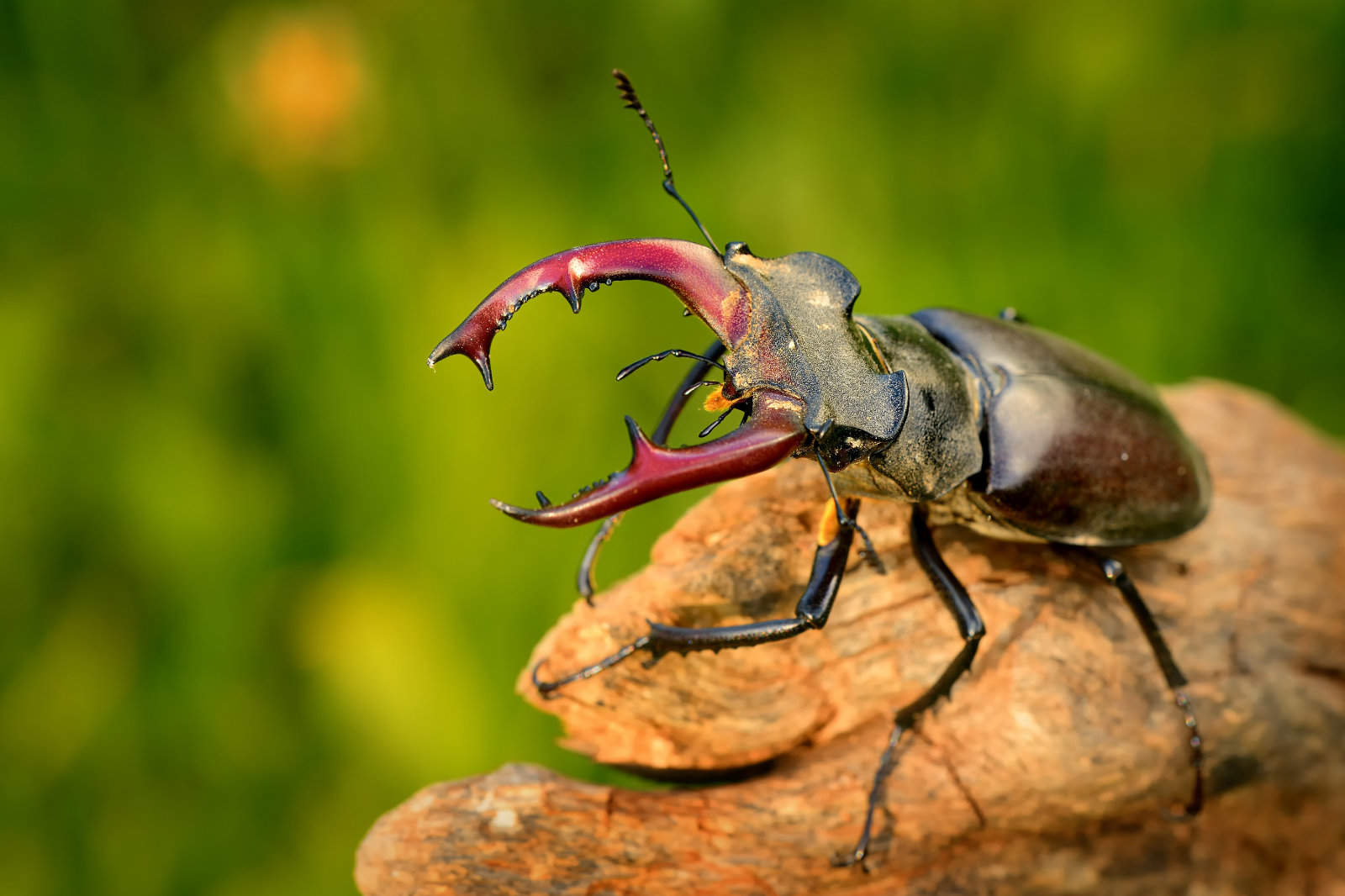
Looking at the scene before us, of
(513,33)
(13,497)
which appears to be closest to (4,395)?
(13,497)

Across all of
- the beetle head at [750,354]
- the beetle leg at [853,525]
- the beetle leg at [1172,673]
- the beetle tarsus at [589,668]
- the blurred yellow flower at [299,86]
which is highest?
the blurred yellow flower at [299,86]

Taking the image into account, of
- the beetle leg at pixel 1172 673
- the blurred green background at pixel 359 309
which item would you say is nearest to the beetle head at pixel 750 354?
the beetle leg at pixel 1172 673

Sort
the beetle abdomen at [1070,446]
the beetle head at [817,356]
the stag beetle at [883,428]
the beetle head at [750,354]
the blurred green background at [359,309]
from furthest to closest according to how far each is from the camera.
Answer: the blurred green background at [359,309] < the beetle abdomen at [1070,446] < the beetle head at [817,356] < the stag beetle at [883,428] < the beetle head at [750,354]

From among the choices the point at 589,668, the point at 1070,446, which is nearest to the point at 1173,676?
the point at 1070,446

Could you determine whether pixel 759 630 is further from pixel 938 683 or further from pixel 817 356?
pixel 817 356

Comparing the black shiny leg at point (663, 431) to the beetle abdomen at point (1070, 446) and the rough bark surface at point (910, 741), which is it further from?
the beetle abdomen at point (1070, 446)

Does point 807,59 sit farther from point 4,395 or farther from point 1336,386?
point 4,395

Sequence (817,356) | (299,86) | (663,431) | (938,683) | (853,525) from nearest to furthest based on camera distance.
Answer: (817,356), (853,525), (938,683), (663,431), (299,86)
